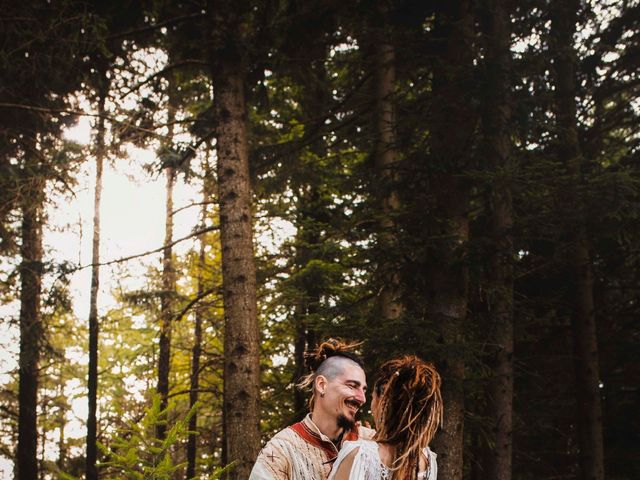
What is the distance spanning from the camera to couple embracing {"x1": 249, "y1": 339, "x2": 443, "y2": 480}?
287 cm

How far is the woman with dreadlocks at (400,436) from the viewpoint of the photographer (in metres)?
2.85

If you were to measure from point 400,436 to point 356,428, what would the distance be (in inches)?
36.6

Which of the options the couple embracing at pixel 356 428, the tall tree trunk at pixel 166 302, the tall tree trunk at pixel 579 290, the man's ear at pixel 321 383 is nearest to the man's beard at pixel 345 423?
the couple embracing at pixel 356 428

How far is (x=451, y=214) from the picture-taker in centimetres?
802

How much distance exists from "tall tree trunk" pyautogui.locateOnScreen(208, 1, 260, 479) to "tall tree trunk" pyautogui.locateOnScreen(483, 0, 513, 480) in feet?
9.98

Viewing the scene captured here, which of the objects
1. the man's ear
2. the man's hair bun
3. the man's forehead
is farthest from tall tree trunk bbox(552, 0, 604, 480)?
the man's ear

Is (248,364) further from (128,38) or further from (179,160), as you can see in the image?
(128,38)

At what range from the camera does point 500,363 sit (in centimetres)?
909

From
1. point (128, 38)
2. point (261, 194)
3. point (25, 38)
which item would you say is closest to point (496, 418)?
point (261, 194)

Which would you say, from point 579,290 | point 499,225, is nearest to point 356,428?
point 499,225

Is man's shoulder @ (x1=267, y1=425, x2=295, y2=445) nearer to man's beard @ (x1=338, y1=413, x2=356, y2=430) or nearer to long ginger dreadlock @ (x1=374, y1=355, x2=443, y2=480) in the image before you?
man's beard @ (x1=338, y1=413, x2=356, y2=430)

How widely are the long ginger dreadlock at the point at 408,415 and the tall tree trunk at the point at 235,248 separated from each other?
4.10 meters

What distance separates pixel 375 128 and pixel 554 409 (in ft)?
23.7

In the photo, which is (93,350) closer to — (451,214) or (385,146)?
(385,146)
